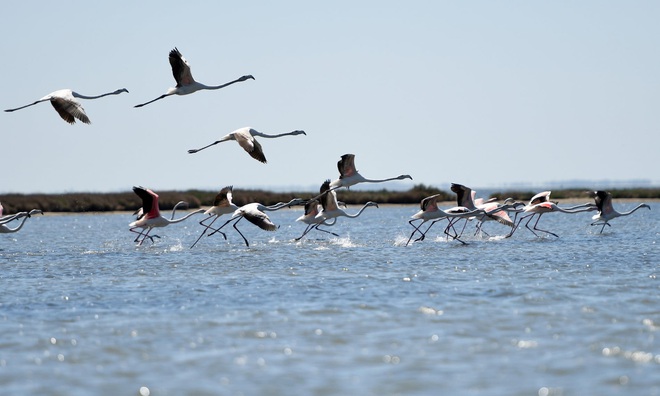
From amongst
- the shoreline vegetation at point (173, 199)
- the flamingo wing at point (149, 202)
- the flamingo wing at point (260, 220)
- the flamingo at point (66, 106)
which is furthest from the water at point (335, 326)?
the shoreline vegetation at point (173, 199)

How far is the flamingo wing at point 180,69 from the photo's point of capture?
50.7 ft

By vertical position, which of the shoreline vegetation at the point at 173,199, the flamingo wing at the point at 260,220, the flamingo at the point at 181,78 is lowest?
the shoreline vegetation at the point at 173,199

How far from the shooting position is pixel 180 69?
15.6 meters

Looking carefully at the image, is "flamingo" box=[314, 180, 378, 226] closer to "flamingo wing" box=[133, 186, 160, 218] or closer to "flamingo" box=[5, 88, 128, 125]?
"flamingo wing" box=[133, 186, 160, 218]

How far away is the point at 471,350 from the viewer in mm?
8453

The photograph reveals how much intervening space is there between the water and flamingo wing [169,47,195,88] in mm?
3154

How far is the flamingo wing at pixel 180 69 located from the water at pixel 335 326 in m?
3.15

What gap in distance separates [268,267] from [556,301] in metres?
6.48

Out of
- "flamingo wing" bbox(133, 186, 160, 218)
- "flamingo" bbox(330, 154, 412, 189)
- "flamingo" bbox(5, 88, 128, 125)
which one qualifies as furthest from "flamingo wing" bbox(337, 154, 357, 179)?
"flamingo" bbox(5, 88, 128, 125)

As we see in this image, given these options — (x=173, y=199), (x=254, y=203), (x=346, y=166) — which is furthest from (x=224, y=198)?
(x=173, y=199)

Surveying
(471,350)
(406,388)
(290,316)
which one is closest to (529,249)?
(290,316)

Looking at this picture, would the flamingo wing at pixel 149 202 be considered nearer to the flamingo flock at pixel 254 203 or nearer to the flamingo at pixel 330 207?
the flamingo flock at pixel 254 203

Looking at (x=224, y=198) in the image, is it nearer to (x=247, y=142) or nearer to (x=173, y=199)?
(x=247, y=142)

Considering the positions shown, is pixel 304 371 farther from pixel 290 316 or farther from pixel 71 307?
pixel 71 307
